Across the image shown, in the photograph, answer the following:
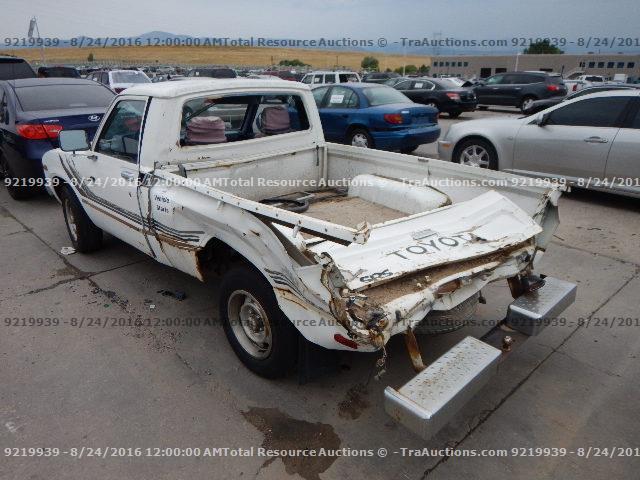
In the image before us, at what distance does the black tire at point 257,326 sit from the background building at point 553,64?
175 feet

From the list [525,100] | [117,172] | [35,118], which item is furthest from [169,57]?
[117,172]

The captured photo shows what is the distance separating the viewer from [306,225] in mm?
2150

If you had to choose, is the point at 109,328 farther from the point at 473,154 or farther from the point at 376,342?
the point at 473,154

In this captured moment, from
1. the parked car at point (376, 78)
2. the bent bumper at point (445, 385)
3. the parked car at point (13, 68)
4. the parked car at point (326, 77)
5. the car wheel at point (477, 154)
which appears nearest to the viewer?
the bent bumper at point (445, 385)

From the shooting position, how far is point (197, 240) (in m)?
3.09

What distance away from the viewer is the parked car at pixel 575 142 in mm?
6051

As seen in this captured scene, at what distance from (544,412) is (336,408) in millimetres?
1267

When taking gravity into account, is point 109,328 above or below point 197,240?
below

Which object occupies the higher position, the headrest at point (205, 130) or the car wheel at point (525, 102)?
the car wheel at point (525, 102)

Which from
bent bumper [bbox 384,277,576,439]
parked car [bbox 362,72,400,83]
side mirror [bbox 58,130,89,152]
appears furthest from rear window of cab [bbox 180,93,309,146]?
parked car [bbox 362,72,400,83]

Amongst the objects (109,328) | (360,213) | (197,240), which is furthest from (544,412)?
(109,328)

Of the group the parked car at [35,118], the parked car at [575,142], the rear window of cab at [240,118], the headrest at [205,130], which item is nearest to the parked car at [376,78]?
the parked car at [575,142]

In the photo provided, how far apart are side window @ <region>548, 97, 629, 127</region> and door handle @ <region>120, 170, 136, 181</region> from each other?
594 cm

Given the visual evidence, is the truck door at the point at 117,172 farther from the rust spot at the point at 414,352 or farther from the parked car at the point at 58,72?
the parked car at the point at 58,72
